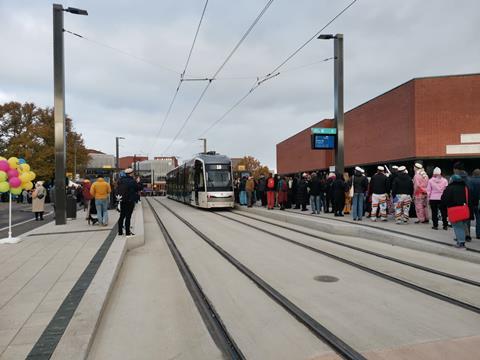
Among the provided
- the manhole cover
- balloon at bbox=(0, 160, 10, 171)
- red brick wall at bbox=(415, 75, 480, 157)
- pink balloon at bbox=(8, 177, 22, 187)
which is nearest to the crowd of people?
the manhole cover

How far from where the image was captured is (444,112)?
3150 cm

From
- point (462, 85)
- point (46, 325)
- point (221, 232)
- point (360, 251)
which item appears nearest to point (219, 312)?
point (46, 325)

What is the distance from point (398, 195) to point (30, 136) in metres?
46.2

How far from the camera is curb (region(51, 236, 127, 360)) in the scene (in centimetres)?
356

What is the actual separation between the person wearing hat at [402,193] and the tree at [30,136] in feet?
145

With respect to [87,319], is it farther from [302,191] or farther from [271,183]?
[271,183]

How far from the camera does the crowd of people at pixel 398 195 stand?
834cm

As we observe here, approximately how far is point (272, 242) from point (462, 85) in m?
28.1

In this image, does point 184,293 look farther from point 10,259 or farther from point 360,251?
point 360,251

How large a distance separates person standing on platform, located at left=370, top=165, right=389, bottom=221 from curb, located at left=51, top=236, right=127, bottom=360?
8.88 metres

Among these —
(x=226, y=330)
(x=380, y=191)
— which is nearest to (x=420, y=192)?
(x=380, y=191)

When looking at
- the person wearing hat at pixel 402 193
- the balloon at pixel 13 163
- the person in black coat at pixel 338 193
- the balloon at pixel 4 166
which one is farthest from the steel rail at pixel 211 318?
the person in black coat at pixel 338 193

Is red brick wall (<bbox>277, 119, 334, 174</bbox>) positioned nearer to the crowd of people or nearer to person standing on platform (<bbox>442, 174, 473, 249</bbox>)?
the crowd of people

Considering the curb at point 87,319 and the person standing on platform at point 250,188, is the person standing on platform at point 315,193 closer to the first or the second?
the person standing on platform at point 250,188
